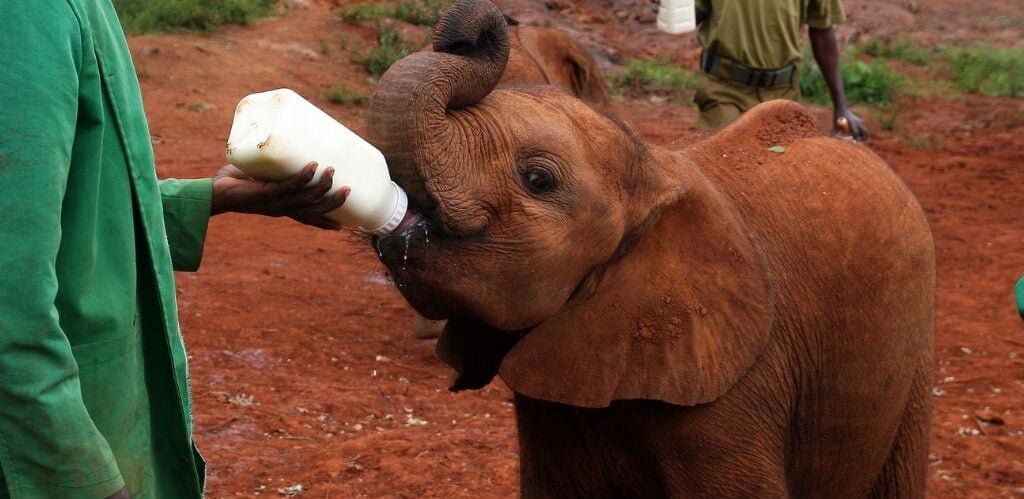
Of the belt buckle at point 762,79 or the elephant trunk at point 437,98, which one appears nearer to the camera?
the elephant trunk at point 437,98

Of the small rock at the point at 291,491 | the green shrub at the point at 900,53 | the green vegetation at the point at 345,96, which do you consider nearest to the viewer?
the small rock at the point at 291,491

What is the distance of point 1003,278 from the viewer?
980 centimetres

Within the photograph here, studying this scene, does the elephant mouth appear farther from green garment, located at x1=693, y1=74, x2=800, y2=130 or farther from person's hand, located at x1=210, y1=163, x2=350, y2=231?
green garment, located at x1=693, y1=74, x2=800, y2=130

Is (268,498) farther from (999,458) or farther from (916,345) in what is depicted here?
(999,458)

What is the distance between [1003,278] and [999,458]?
3.62 metres

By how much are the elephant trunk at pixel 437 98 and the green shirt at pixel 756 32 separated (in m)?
4.49

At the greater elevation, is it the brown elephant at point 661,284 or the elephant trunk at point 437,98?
the elephant trunk at point 437,98

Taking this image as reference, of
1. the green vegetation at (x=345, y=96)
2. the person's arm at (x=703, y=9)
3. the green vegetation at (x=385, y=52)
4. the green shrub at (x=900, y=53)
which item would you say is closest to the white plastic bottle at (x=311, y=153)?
the person's arm at (x=703, y=9)

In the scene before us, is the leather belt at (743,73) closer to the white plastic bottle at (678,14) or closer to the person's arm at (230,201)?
the white plastic bottle at (678,14)

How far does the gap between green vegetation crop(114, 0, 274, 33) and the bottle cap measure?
511 inches

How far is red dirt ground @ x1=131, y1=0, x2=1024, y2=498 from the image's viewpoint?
5.87 meters

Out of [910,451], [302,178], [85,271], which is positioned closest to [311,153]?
[302,178]

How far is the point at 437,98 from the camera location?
10.2 feet

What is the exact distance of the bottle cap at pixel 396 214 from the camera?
311 cm
